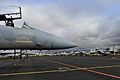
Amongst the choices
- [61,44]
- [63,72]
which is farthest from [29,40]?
[63,72]

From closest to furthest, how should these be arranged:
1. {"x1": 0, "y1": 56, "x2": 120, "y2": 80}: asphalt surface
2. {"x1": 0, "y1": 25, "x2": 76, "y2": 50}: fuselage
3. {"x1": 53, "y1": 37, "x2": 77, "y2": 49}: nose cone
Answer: {"x1": 0, "y1": 56, "x2": 120, "y2": 80}: asphalt surface, {"x1": 0, "y1": 25, "x2": 76, "y2": 50}: fuselage, {"x1": 53, "y1": 37, "x2": 77, "y2": 49}: nose cone

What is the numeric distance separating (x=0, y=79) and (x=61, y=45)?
13.6 feet

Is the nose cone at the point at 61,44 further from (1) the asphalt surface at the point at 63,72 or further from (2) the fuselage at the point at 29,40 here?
(1) the asphalt surface at the point at 63,72

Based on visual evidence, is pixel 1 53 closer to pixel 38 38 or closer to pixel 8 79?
pixel 38 38

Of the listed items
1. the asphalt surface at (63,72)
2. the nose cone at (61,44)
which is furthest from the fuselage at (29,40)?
the asphalt surface at (63,72)

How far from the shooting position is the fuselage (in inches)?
464

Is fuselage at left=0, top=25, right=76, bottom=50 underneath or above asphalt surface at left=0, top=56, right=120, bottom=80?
Answer: above

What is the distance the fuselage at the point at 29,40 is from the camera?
11.8 meters

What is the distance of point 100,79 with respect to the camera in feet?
30.6

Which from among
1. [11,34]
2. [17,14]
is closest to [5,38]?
[11,34]

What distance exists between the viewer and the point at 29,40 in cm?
1198

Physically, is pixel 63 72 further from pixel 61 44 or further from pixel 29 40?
pixel 29 40

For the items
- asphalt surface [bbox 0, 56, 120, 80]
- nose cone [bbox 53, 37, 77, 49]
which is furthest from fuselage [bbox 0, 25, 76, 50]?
asphalt surface [bbox 0, 56, 120, 80]

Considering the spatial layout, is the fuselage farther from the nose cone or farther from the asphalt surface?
the asphalt surface
